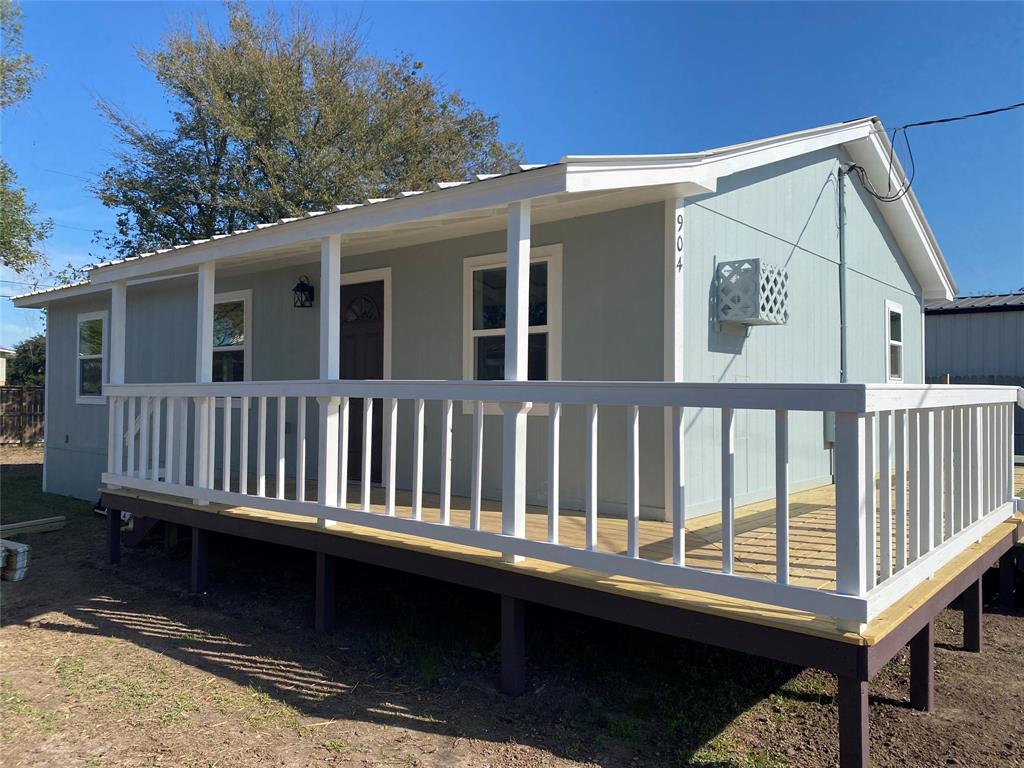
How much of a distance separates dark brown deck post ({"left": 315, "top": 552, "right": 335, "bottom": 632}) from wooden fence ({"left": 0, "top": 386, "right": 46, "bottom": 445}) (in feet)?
65.2

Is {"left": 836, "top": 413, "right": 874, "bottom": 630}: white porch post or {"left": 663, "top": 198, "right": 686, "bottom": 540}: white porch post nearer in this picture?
{"left": 836, "top": 413, "right": 874, "bottom": 630}: white porch post

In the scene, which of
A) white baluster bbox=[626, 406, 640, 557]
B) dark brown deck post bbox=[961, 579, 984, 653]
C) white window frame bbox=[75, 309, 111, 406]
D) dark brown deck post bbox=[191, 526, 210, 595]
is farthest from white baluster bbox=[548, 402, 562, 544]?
white window frame bbox=[75, 309, 111, 406]

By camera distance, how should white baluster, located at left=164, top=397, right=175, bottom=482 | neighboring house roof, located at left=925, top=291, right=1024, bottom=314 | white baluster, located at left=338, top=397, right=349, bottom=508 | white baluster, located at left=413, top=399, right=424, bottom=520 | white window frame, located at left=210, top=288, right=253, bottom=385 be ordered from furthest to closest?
neighboring house roof, located at left=925, top=291, right=1024, bottom=314, white window frame, located at left=210, top=288, right=253, bottom=385, white baluster, located at left=164, top=397, right=175, bottom=482, white baluster, located at left=338, top=397, right=349, bottom=508, white baluster, located at left=413, top=399, right=424, bottom=520

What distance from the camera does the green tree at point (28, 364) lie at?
2750 centimetres

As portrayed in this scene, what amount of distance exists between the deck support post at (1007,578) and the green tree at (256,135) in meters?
15.4

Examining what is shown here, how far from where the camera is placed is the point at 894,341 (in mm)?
8641

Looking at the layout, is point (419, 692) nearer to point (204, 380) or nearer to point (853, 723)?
point (853, 723)

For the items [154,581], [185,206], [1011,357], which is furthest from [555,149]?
[154,581]

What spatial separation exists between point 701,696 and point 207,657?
3.00 m

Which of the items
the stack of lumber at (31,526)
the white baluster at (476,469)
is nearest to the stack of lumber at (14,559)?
the stack of lumber at (31,526)

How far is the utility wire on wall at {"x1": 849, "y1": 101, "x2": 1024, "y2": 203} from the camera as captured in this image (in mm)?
6652

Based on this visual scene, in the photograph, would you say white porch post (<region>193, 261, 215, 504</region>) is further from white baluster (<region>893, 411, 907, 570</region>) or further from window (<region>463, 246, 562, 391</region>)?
white baluster (<region>893, 411, 907, 570</region>)

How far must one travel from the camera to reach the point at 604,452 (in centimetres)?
512

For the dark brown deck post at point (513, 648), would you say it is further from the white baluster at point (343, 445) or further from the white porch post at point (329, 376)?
the white porch post at point (329, 376)
